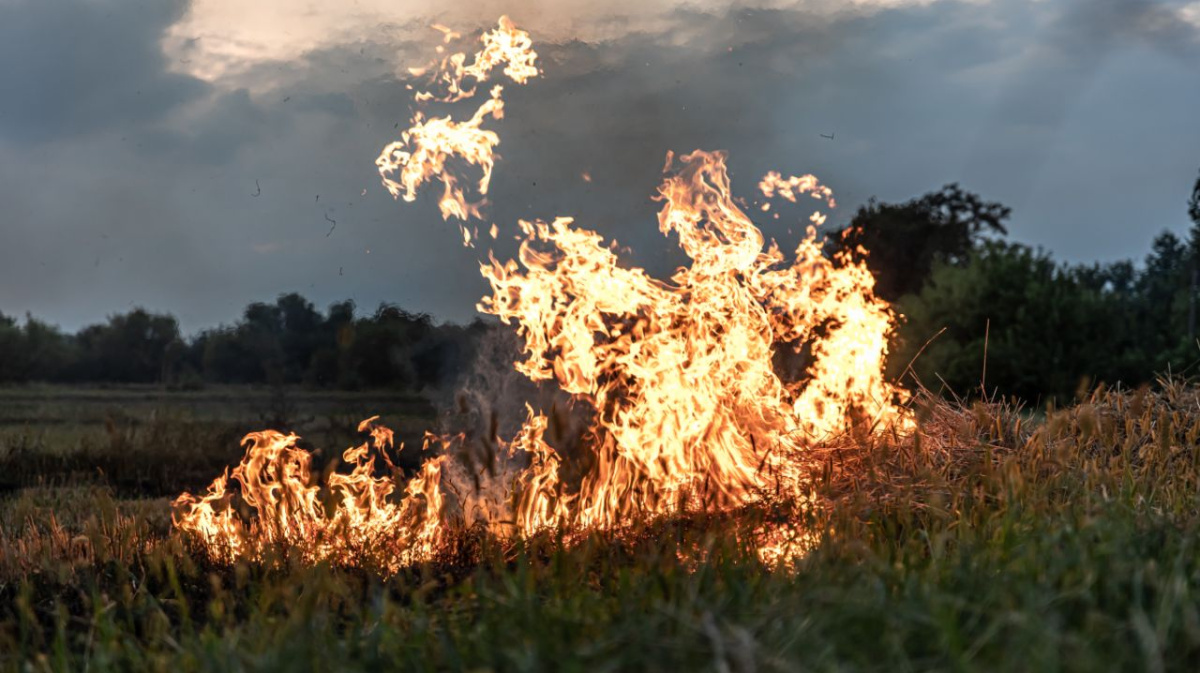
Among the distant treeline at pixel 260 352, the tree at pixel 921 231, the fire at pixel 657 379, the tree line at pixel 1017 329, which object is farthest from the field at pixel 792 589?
the tree at pixel 921 231

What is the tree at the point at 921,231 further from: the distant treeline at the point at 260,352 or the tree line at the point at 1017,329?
the distant treeline at the point at 260,352

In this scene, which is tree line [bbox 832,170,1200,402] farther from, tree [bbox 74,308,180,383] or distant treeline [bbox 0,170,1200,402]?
tree [bbox 74,308,180,383]

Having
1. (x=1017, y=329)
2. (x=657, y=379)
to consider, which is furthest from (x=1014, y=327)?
(x=657, y=379)

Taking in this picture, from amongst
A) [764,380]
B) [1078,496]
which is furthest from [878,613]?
[764,380]

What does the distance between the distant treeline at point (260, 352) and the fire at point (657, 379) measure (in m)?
3.91

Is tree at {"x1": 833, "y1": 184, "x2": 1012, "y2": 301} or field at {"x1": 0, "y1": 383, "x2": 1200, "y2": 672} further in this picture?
tree at {"x1": 833, "y1": 184, "x2": 1012, "y2": 301}

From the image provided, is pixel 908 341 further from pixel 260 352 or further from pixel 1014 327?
pixel 260 352

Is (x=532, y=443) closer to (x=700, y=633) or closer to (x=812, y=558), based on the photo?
(x=812, y=558)

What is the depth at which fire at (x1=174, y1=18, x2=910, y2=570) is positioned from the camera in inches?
341

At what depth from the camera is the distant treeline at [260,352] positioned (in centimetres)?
2029

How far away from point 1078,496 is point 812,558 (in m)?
2.96

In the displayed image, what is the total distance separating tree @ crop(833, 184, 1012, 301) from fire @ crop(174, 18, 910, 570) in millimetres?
27906

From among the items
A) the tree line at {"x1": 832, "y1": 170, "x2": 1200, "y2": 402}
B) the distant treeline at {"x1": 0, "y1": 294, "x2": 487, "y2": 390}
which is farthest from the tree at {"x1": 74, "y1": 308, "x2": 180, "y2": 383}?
the tree line at {"x1": 832, "y1": 170, "x2": 1200, "y2": 402}

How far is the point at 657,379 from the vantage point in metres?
9.10
